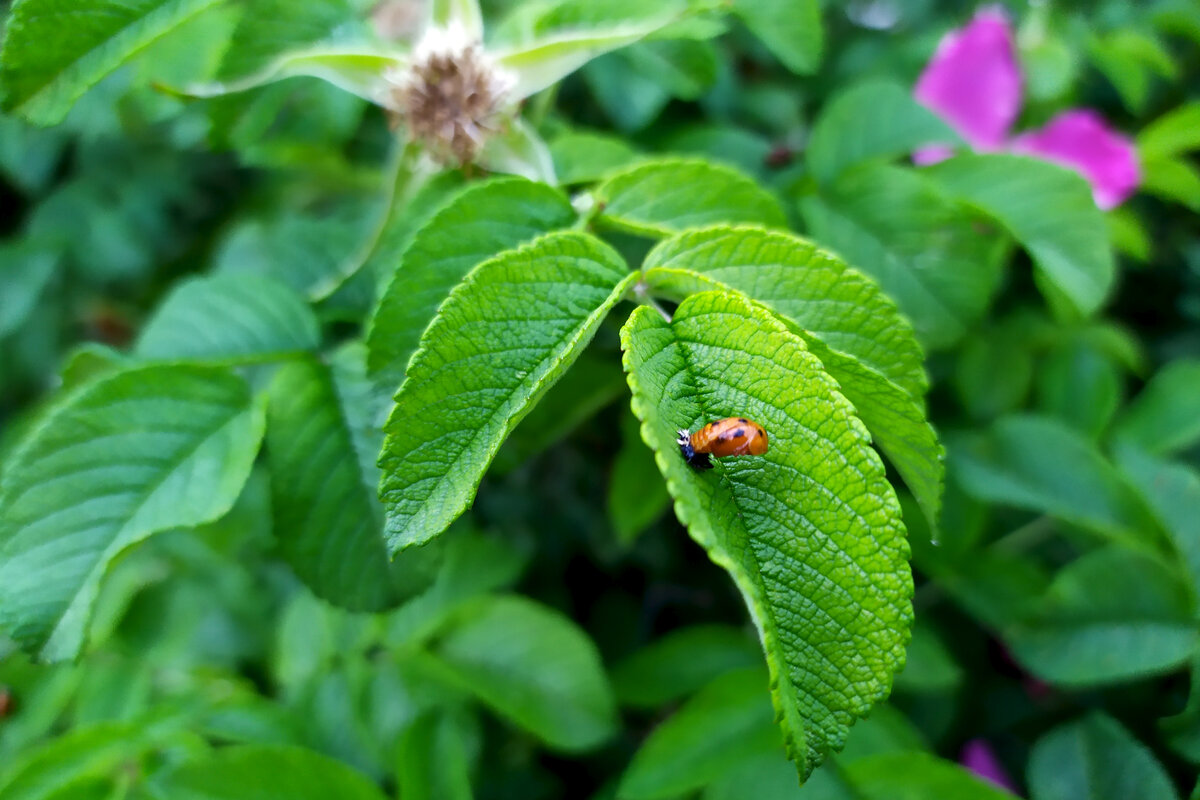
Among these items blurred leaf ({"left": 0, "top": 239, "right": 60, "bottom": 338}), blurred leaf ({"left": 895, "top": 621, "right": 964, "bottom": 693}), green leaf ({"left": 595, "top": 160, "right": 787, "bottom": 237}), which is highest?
blurred leaf ({"left": 0, "top": 239, "right": 60, "bottom": 338})

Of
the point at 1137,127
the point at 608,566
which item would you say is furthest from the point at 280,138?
the point at 1137,127

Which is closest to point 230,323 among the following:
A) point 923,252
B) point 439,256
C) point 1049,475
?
point 439,256

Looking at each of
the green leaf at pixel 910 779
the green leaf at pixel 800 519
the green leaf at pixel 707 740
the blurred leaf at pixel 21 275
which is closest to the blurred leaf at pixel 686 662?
the green leaf at pixel 707 740

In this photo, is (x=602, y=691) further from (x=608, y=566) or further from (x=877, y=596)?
(x=877, y=596)

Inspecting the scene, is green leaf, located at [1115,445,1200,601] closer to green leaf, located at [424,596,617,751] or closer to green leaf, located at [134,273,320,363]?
green leaf, located at [424,596,617,751]

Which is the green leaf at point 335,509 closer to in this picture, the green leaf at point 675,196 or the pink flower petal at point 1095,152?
the green leaf at point 675,196

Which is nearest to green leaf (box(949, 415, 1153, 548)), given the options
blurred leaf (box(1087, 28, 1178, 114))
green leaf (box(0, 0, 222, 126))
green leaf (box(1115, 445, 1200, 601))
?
green leaf (box(1115, 445, 1200, 601))
